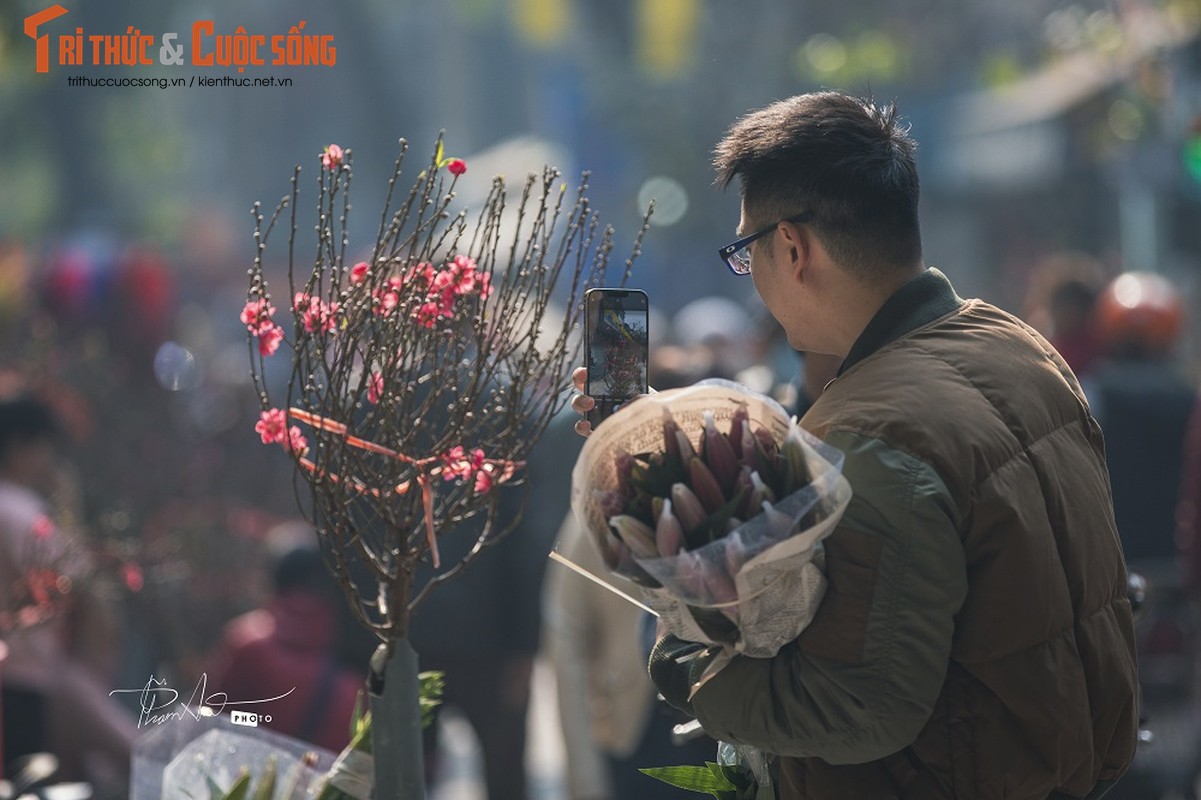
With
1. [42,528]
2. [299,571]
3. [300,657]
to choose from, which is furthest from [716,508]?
[299,571]

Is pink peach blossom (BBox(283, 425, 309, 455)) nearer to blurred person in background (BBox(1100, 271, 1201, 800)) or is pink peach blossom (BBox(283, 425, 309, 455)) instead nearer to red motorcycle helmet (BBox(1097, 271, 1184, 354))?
blurred person in background (BBox(1100, 271, 1201, 800))

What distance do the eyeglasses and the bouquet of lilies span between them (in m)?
0.29

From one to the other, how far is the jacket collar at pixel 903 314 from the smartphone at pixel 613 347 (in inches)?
14.6

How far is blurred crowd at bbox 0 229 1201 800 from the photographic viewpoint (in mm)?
4711

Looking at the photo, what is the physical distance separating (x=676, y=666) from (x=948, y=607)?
1.46 ft

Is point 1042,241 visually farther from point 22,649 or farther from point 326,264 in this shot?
point 326,264

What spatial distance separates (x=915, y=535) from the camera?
79.7 inches

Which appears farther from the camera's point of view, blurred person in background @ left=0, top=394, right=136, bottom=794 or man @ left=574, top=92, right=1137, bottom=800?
blurred person in background @ left=0, top=394, right=136, bottom=794

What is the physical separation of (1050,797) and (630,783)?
9.38 feet

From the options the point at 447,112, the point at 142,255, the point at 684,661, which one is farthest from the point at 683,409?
the point at 447,112

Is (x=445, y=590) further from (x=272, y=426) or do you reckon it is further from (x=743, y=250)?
(x=743, y=250)

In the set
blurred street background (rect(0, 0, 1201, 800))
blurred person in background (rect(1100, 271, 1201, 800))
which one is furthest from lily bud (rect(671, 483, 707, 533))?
blurred person in background (rect(1100, 271, 1201, 800))

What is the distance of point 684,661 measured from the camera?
2.28m

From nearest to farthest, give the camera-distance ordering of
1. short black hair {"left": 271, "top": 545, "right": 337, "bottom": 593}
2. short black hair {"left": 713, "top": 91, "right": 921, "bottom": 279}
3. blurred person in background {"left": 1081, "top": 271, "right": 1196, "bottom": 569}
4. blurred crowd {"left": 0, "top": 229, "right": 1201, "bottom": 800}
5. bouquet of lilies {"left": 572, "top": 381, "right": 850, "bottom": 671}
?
bouquet of lilies {"left": 572, "top": 381, "right": 850, "bottom": 671} → short black hair {"left": 713, "top": 91, "right": 921, "bottom": 279} → blurred crowd {"left": 0, "top": 229, "right": 1201, "bottom": 800} → short black hair {"left": 271, "top": 545, "right": 337, "bottom": 593} → blurred person in background {"left": 1081, "top": 271, "right": 1196, "bottom": 569}
